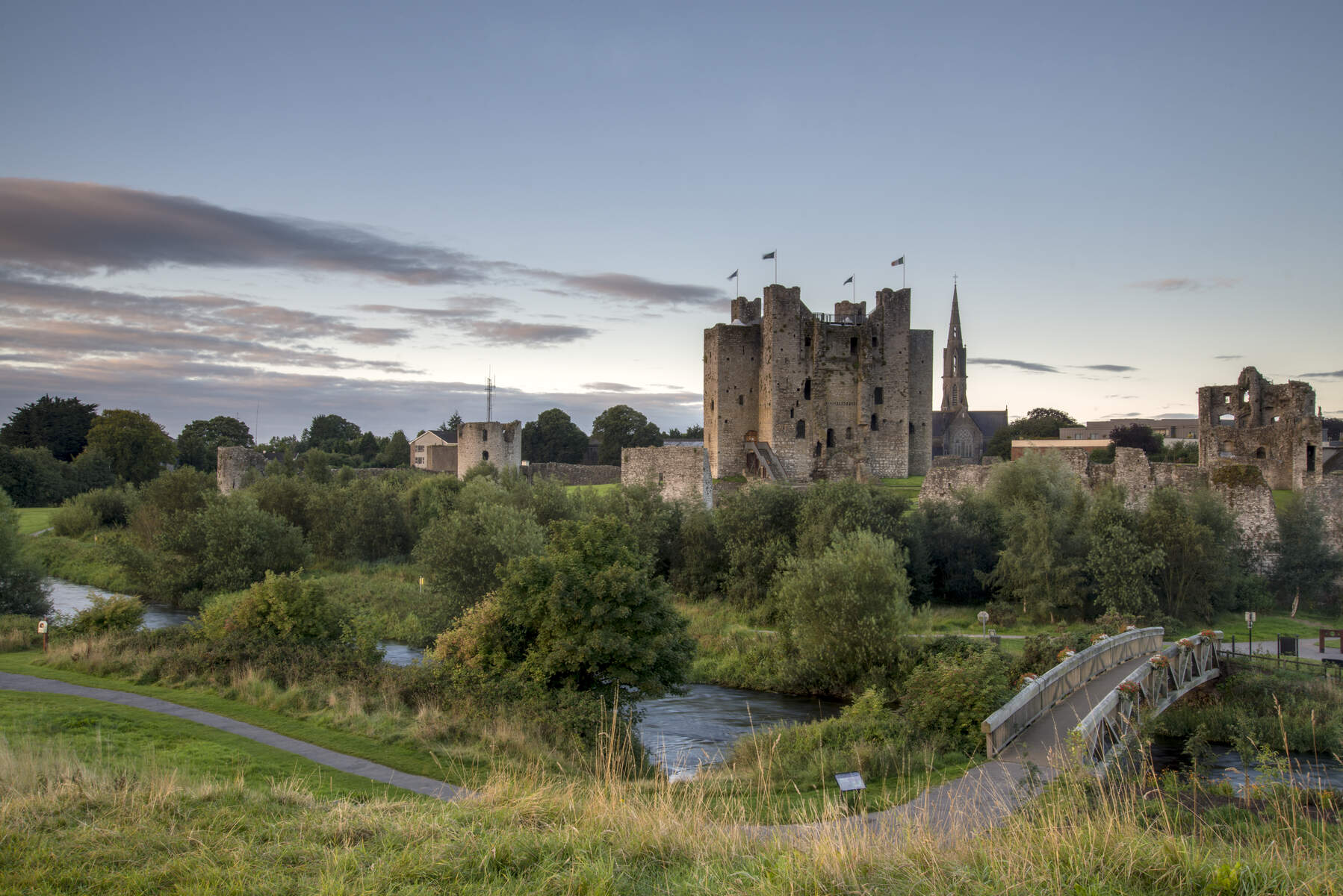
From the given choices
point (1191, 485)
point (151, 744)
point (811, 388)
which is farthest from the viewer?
point (811, 388)

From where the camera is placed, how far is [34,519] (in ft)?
179

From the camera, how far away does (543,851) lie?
5602mm

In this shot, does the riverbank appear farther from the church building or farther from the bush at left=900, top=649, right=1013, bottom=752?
the church building

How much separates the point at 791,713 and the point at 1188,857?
60.2ft

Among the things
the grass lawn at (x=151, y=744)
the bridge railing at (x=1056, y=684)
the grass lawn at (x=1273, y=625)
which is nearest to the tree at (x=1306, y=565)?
the grass lawn at (x=1273, y=625)

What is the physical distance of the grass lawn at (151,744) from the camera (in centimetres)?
1019

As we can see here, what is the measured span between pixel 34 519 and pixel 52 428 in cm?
2850

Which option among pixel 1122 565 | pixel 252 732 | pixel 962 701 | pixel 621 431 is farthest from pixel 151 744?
pixel 621 431

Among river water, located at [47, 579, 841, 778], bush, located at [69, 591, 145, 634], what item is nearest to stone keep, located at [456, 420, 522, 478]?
river water, located at [47, 579, 841, 778]

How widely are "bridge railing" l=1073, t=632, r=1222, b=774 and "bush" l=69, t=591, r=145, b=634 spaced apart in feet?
75.8

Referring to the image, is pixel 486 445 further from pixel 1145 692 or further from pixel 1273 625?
pixel 1145 692

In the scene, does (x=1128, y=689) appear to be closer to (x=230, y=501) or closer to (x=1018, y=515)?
(x=1018, y=515)

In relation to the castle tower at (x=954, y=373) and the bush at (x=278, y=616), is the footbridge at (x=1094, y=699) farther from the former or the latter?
the castle tower at (x=954, y=373)

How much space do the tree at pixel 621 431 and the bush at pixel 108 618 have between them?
5590 cm
